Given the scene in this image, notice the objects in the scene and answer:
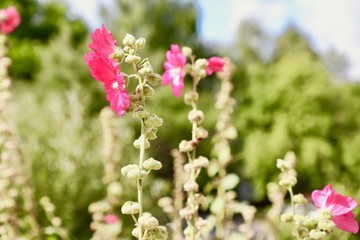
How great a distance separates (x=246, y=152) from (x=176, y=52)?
63.2 feet

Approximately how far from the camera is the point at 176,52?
170 cm

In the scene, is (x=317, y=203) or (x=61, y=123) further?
(x=61, y=123)

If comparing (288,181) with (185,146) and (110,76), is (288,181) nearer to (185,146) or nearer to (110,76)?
(185,146)

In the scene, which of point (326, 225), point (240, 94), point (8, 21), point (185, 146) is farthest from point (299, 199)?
point (240, 94)

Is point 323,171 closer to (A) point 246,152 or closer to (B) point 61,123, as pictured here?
(A) point 246,152

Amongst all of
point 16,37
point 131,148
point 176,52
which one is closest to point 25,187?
point 176,52

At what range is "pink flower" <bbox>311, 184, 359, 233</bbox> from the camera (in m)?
1.25

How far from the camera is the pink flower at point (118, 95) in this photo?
3.54ft

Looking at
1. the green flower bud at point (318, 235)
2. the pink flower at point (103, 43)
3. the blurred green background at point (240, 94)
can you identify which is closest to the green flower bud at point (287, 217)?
the green flower bud at point (318, 235)

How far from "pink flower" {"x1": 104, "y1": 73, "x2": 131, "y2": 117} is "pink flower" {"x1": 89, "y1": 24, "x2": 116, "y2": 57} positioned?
6 cm

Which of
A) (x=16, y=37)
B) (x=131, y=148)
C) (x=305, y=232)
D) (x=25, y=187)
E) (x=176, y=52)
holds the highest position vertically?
(x=16, y=37)

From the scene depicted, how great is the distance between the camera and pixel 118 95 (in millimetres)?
1091

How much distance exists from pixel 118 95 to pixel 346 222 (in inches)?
22.8

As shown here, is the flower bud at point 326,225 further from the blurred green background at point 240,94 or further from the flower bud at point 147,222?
the blurred green background at point 240,94
